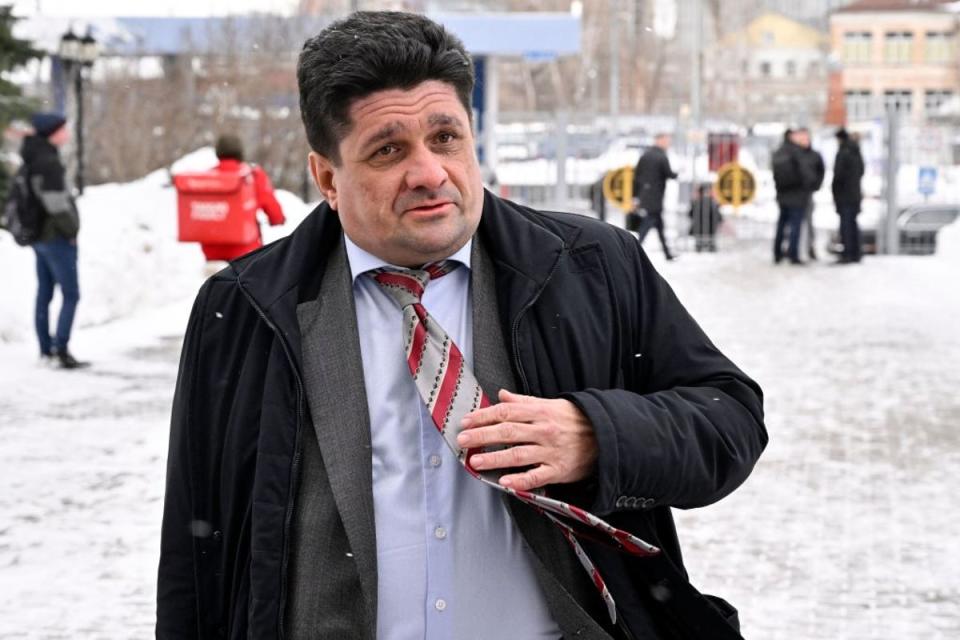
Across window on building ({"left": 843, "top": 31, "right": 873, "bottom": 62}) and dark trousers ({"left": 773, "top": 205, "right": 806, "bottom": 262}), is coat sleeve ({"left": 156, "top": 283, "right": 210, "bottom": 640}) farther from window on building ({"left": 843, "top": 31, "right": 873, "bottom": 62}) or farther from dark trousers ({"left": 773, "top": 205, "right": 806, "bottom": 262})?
window on building ({"left": 843, "top": 31, "right": 873, "bottom": 62})

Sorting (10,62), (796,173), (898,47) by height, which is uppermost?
(898,47)

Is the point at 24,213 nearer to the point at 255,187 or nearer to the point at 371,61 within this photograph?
the point at 255,187

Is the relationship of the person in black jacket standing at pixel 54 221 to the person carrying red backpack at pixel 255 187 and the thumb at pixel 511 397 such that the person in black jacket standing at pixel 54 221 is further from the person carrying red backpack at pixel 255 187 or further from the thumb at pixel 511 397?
the thumb at pixel 511 397

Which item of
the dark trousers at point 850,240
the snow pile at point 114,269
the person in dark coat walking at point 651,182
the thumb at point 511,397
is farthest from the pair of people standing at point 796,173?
the thumb at point 511,397

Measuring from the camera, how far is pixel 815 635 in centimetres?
580

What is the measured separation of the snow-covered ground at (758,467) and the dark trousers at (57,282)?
291mm

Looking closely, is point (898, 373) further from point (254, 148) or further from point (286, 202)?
point (254, 148)

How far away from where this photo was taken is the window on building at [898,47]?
112500 millimetres

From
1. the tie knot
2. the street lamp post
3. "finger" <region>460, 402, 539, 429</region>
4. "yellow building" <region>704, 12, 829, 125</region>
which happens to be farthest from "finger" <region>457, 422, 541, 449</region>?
"yellow building" <region>704, 12, 829, 125</region>

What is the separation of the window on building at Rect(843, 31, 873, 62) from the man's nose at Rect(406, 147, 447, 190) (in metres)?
115

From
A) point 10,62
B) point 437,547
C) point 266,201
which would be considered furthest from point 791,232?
point 437,547

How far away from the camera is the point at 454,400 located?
7.68ft

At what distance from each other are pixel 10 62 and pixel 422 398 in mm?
18672

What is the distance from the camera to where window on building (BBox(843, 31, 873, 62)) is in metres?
113
